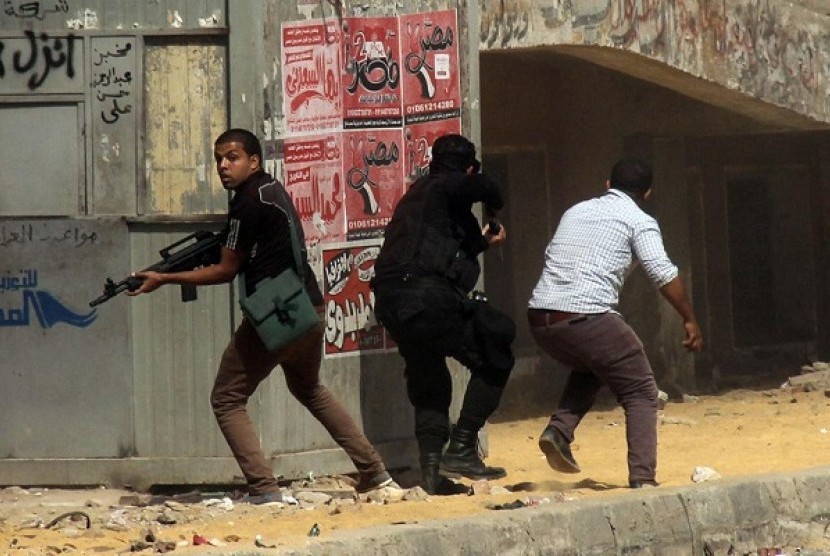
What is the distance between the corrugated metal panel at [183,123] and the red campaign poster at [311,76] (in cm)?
31

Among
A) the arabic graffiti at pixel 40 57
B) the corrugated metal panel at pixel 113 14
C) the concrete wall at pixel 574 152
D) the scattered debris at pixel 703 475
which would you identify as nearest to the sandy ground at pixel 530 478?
the scattered debris at pixel 703 475

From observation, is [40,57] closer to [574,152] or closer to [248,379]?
[248,379]

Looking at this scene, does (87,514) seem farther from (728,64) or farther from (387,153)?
(728,64)

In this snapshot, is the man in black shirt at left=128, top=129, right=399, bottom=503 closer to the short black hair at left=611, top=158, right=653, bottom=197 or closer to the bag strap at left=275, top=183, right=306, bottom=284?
the bag strap at left=275, top=183, right=306, bottom=284

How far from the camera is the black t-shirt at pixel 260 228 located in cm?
798

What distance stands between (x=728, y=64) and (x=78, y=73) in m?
5.87

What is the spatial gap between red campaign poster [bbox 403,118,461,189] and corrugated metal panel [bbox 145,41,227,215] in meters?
1.03

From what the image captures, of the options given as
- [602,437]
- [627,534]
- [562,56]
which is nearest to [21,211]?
[627,534]

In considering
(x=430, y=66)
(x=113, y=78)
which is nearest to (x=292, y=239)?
(x=113, y=78)

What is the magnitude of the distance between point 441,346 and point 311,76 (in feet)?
4.94

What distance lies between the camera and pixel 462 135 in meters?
9.37

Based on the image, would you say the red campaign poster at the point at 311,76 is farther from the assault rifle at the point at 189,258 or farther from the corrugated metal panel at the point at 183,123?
the assault rifle at the point at 189,258

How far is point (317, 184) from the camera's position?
9.06m

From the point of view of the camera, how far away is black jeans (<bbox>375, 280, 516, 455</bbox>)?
8.43 m
